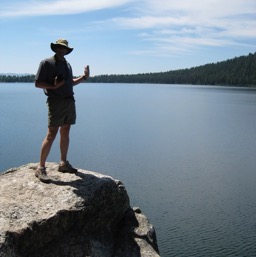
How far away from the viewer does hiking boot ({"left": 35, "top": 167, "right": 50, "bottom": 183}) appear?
8102 mm

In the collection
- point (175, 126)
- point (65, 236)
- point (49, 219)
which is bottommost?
point (175, 126)

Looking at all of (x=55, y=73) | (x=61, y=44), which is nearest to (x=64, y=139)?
(x=55, y=73)

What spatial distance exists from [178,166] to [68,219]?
81.2ft

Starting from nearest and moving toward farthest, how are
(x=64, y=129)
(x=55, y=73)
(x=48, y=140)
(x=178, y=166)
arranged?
(x=55, y=73) → (x=48, y=140) → (x=64, y=129) → (x=178, y=166)

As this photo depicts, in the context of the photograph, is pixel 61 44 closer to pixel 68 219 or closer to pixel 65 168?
pixel 65 168

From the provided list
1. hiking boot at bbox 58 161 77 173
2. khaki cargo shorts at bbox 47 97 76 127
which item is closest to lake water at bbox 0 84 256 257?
hiking boot at bbox 58 161 77 173

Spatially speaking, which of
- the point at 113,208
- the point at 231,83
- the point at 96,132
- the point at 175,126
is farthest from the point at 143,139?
the point at 231,83

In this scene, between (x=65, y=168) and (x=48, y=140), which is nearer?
(x=48, y=140)

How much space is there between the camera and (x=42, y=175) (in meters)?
8.18

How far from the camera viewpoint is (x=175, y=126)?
56.5 m

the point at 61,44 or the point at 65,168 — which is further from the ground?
the point at 61,44

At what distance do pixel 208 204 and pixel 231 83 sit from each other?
18476cm

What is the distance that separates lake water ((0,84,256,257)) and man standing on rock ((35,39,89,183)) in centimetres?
1005

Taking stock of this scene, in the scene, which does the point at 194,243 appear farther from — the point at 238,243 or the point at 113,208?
the point at 113,208
